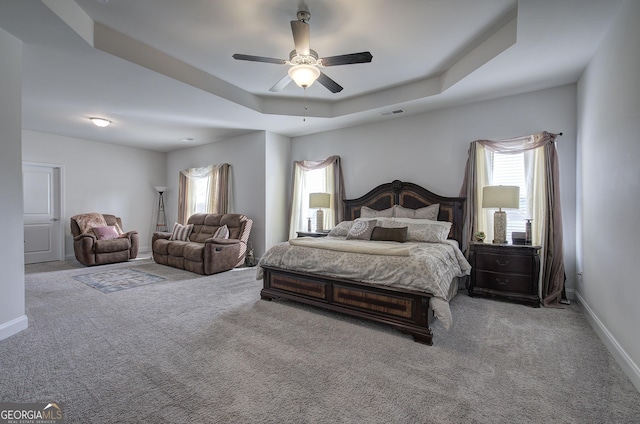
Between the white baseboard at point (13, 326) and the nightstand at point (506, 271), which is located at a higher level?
the nightstand at point (506, 271)

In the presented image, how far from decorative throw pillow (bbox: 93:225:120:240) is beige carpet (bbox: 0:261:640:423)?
3.07 m

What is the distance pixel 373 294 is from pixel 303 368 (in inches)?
41.7

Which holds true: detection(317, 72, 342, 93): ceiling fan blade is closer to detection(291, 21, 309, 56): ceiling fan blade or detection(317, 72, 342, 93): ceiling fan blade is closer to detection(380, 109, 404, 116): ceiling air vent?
detection(291, 21, 309, 56): ceiling fan blade

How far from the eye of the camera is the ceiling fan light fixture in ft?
8.86

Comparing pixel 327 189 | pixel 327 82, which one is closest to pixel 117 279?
pixel 327 189

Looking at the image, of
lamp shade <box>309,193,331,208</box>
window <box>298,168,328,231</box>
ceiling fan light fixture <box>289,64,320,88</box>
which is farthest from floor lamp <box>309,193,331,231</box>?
ceiling fan light fixture <box>289,64,320,88</box>

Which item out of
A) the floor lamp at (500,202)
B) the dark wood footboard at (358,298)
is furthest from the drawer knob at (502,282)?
the dark wood footboard at (358,298)

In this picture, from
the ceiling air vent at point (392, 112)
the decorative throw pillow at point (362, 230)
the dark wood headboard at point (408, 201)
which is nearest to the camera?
the decorative throw pillow at point (362, 230)

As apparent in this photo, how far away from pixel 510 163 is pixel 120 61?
5.06 m

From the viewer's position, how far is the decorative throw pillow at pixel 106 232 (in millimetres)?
6162

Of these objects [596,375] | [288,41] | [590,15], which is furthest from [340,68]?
[596,375]

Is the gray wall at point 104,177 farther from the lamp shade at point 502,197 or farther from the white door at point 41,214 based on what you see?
the lamp shade at point 502,197

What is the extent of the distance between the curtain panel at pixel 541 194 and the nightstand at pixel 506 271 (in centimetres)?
28

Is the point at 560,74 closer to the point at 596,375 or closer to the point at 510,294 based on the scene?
the point at 510,294
